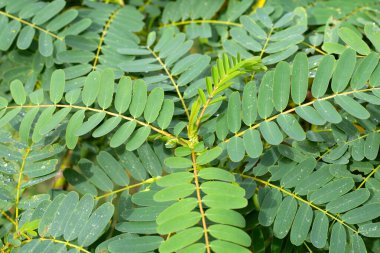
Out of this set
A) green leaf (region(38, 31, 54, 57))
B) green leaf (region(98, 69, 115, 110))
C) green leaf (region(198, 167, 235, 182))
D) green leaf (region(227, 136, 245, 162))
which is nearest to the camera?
green leaf (region(198, 167, 235, 182))

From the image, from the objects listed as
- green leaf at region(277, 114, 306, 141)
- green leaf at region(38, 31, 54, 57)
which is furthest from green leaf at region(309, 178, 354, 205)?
green leaf at region(38, 31, 54, 57)

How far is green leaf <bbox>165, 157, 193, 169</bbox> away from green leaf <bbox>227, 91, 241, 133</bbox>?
0.50ft

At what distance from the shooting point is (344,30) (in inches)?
55.8

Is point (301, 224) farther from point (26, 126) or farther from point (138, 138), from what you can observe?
point (26, 126)

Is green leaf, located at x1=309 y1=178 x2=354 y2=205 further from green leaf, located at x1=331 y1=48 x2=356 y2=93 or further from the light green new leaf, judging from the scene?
the light green new leaf

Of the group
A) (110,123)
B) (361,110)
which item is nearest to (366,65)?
(361,110)

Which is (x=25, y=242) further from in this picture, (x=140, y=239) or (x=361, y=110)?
(x=361, y=110)

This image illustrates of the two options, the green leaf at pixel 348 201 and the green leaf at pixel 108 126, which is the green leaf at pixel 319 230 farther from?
the green leaf at pixel 108 126

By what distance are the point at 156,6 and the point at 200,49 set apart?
21 centimetres

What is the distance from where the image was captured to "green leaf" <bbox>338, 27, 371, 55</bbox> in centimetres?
140

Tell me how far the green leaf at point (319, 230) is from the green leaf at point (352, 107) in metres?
0.23

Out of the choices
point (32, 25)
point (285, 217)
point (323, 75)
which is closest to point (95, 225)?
point (285, 217)

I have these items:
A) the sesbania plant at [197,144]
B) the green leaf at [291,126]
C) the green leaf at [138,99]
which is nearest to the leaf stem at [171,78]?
the sesbania plant at [197,144]

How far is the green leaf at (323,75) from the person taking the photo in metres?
1.26
